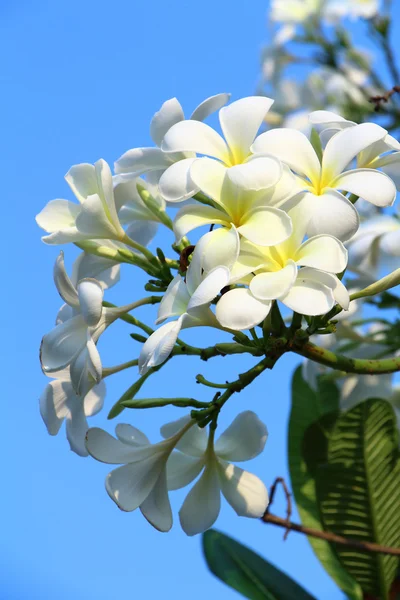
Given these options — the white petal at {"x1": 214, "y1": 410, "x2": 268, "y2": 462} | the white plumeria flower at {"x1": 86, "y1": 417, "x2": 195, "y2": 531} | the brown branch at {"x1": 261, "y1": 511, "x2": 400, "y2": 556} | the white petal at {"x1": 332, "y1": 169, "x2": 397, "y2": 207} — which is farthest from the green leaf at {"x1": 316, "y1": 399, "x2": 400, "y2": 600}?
the white petal at {"x1": 332, "y1": 169, "x2": 397, "y2": 207}

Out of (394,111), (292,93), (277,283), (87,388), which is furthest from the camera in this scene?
(292,93)

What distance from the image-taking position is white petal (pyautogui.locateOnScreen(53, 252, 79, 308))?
79 cm

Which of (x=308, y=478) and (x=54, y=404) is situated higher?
(x=308, y=478)

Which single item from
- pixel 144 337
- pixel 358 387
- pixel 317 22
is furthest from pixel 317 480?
pixel 317 22

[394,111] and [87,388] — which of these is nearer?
[87,388]

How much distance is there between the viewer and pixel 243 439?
0.92m

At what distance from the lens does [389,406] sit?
1283 mm

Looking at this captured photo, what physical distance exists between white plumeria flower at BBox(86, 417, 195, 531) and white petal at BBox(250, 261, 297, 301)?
0.24m

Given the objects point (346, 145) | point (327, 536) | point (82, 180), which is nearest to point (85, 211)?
point (82, 180)

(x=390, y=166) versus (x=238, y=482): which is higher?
(x=390, y=166)

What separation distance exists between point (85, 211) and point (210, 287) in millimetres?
209

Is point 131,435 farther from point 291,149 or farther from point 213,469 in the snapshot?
point 291,149

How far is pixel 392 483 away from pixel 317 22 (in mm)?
2082

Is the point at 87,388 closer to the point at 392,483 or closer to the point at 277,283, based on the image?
the point at 277,283
